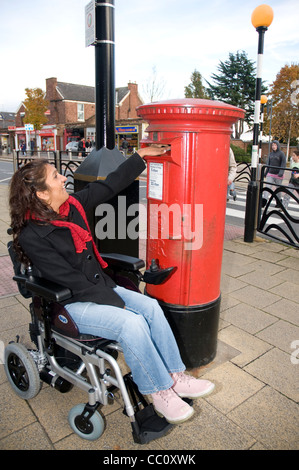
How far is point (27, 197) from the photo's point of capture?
2037mm

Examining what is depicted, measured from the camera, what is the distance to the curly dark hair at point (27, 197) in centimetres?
204

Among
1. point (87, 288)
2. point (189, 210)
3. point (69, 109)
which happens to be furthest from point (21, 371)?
point (69, 109)

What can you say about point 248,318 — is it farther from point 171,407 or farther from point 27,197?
point 27,197

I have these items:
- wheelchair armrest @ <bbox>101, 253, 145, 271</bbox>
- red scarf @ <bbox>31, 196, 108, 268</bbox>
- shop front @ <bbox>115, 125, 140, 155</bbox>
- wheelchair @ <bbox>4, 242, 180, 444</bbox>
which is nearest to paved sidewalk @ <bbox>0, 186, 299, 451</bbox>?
wheelchair @ <bbox>4, 242, 180, 444</bbox>

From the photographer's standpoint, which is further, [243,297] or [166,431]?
[243,297]

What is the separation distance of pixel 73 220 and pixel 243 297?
7.88 ft

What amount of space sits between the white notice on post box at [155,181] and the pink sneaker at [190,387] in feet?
3.84

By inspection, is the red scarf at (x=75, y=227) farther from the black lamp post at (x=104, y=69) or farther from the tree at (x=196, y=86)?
the tree at (x=196, y=86)

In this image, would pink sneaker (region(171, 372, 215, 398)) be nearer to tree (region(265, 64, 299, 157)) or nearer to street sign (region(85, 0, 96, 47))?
street sign (region(85, 0, 96, 47))

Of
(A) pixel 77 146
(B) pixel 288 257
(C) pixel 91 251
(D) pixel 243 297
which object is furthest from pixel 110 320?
(A) pixel 77 146

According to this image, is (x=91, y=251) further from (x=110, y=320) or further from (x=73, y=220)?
(x=110, y=320)

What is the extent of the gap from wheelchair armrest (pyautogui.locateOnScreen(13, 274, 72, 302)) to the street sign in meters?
2.14

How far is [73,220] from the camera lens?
228cm
